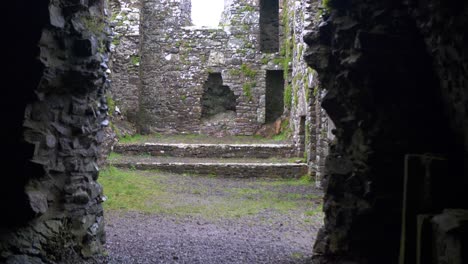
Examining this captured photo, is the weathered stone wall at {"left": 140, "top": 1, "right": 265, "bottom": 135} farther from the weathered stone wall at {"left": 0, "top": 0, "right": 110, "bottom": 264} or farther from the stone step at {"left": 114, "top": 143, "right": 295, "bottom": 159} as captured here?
the weathered stone wall at {"left": 0, "top": 0, "right": 110, "bottom": 264}

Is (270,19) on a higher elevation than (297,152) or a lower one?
higher

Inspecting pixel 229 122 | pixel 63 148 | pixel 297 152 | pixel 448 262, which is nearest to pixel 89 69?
pixel 63 148

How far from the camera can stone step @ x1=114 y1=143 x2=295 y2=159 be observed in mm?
14656

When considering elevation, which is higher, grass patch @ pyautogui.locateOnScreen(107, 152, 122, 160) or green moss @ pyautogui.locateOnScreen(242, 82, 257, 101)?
green moss @ pyautogui.locateOnScreen(242, 82, 257, 101)

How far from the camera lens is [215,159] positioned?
14.6 m

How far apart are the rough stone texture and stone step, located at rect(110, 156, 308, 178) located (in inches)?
306

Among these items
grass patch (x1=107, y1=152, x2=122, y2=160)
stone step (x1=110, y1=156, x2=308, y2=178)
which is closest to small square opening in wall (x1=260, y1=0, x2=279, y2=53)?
stone step (x1=110, y1=156, x2=308, y2=178)

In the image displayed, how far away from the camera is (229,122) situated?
18.3 meters

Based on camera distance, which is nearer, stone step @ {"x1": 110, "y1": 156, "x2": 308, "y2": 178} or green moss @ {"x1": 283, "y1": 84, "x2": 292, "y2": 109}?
stone step @ {"x1": 110, "y1": 156, "x2": 308, "y2": 178}

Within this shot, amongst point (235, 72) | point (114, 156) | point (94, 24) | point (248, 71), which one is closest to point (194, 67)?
point (235, 72)

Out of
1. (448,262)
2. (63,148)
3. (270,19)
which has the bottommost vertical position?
(448,262)

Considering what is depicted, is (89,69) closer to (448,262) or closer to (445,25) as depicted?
(445,25)

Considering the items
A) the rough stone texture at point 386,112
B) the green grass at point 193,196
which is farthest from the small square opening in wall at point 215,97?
the rough stone texture at point 386,112

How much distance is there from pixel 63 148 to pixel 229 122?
13350mm
